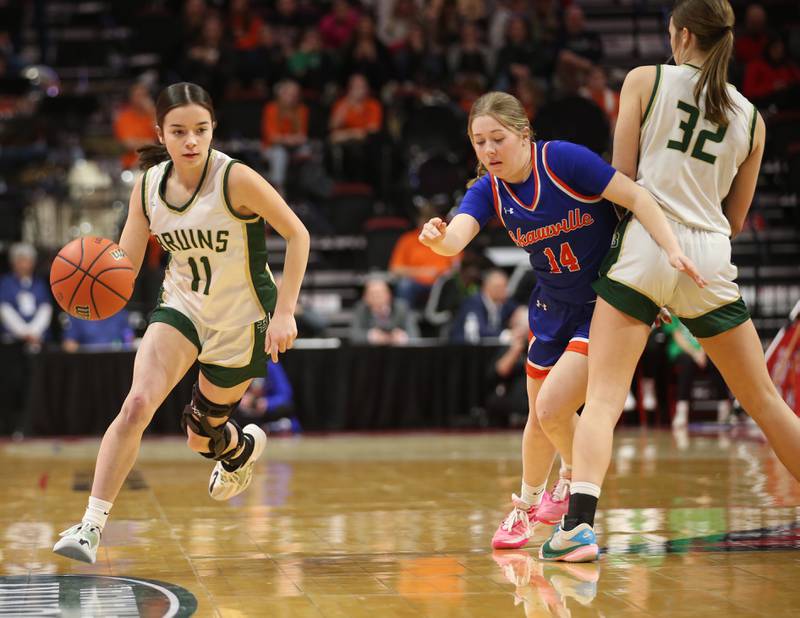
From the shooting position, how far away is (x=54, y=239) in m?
13.3

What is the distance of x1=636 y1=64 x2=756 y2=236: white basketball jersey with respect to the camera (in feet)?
13.8

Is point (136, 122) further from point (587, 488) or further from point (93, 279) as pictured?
point (587, 488)

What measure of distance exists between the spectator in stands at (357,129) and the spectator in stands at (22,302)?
4.00 metres

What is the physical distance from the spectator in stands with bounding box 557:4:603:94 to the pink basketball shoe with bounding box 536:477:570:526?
9218 millimetres

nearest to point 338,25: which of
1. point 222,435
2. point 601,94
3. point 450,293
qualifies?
point 601,94

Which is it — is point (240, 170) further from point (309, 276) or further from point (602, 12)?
point (602, 12)

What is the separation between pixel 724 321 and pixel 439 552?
55.1 inches

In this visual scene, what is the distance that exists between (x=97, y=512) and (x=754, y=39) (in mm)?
12381

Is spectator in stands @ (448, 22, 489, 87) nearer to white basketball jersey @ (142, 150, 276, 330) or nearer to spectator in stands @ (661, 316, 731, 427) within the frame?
spectator in stands @ (661, 316, 731, 427)

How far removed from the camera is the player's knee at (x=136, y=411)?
14.5 ft

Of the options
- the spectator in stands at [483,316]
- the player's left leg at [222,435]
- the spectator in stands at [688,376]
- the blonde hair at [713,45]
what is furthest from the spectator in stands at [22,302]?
the blonde hair at [713,45]

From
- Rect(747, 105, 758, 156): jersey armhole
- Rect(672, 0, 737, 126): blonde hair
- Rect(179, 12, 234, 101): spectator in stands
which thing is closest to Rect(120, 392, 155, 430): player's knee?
Rect(672, 0, 737, 126): blonde hair

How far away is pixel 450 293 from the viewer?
12.0m

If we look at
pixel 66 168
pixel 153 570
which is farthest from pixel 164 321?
pixel 66 168
